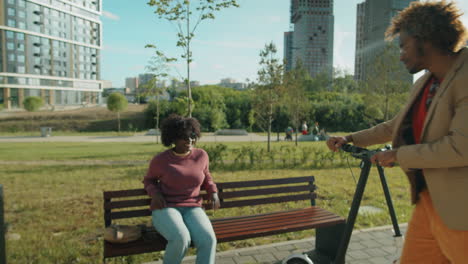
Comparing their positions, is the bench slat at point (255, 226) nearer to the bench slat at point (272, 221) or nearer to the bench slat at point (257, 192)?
the bench slat at point (272, 221)

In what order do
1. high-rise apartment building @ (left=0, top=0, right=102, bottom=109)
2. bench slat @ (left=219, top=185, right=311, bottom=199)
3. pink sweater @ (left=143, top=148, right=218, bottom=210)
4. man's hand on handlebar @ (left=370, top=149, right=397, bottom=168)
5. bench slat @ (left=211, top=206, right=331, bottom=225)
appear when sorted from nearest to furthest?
man's hand on handlebar @ (left=370, top=149, right=397, bottom=168) < pink sweater @ (left=143, top=148, right=218, bottom=210) < bench slat @ (left=211, top=206, right=331, bottom=225) < bench slat @ (left=219, top=185, right=311, bottom=199) < high-rise apartment building @ (left=0, top=0, right=102, bottom=109)

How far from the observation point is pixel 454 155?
5.57 feet

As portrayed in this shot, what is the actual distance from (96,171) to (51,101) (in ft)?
224

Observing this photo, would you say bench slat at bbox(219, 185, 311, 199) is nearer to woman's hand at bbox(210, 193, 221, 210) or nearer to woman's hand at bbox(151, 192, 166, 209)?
woman's hand at bbox(210, 193, 221, 210)

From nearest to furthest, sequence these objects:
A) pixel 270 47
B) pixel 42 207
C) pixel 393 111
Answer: pixel 42 207
pixel 270 47
pixel 393 111

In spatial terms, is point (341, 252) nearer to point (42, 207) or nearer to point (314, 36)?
point (42, 207)

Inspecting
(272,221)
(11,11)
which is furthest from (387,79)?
(11,11)

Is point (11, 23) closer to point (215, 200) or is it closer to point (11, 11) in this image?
point (11, 11)

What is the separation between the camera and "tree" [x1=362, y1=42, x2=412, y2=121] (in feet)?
58.6

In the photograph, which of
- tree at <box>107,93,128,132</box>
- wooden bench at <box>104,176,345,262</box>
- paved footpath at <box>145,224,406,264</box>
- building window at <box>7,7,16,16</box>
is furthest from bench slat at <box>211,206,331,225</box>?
building window at <box>7,7,16,16</box>

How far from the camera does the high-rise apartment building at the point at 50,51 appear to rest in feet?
197

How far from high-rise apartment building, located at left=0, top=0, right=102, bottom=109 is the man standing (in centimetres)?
5827

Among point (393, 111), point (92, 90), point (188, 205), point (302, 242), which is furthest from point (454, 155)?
point (92, 90)

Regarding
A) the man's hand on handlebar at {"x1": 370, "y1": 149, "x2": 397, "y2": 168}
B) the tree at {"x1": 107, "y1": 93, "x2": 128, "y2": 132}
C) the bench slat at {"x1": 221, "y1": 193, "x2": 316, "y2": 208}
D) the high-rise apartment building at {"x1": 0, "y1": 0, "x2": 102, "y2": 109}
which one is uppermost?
the high-rise apartment building at {"x1": 0, "y1": 0, "x2": 102, "y2": 109}
